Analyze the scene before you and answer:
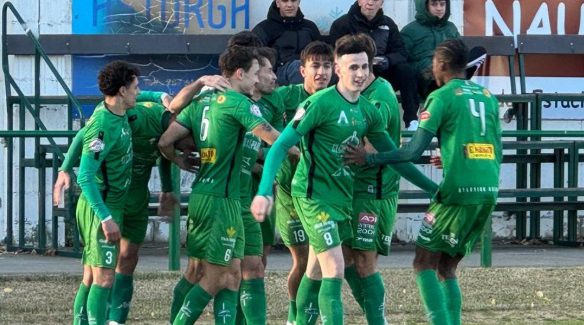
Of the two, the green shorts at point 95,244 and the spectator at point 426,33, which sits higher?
the spectator at point 426,33

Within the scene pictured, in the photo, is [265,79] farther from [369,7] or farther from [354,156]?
[369,7]

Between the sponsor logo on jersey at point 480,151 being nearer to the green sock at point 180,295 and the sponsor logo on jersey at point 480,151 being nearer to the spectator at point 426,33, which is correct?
the green sock at point 180,295

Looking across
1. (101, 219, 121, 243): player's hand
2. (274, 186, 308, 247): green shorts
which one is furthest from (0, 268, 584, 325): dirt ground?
(101, 219, 121, 243): player's hand

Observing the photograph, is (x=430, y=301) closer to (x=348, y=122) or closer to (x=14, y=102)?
(x=348, y=122)

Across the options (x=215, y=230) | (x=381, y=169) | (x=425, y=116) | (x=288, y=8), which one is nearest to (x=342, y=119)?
(x=425, y=116)

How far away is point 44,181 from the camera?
1536cm

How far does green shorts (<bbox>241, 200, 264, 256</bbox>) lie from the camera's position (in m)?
10.4

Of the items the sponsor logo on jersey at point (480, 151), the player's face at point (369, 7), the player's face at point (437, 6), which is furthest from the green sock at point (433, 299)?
the player's face at point (437, 6)

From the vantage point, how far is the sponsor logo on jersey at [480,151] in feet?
33.1

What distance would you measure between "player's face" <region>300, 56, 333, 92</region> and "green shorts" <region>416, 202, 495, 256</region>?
55.9 inches

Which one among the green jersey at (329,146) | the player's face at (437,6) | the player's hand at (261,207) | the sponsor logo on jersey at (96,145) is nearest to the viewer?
the player's hand at (261,207)

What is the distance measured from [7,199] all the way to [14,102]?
3.49 feet

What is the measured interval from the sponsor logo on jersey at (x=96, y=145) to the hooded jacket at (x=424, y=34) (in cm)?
600

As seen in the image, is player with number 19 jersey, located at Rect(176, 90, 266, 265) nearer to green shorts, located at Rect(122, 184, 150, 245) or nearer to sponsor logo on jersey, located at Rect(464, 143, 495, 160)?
green shorts, located at Rect(122, 184, 150, 245)
